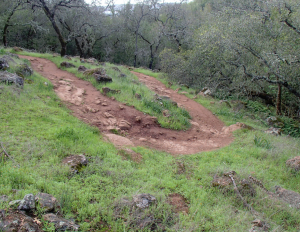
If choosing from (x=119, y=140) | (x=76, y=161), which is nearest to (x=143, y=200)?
(x=76, y=161)

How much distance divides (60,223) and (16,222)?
1.43ft

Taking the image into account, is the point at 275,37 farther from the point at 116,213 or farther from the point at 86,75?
the point at 116,213

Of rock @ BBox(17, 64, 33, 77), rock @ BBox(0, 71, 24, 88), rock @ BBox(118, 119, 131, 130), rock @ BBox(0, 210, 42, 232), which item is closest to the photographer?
rock @ BBox(0, 210, 42, 232)

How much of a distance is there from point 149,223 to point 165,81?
12.4m

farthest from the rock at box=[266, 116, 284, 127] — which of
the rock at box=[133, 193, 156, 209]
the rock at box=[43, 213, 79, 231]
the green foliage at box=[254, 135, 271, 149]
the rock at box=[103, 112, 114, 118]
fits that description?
the rock at box=[43, 213, 79, 231]

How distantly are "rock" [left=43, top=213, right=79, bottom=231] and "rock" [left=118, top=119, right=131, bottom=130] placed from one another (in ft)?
12.5

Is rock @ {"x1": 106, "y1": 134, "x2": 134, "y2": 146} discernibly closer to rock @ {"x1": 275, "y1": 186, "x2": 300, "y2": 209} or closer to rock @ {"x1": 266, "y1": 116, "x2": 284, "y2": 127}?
rock @ {"x1": 275, "y1": 186, "x2": 300, "y2": 209}

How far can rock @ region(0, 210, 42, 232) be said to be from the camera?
2209mm

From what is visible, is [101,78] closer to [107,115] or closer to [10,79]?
[107,115]

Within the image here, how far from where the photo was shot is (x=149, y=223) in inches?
115

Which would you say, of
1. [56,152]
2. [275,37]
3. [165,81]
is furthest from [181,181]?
[165,81]

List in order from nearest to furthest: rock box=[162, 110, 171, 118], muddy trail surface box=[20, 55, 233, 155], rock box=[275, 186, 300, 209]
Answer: rock box=[275, 186, 300, 209]
muddy trail surface box=[20, 55, 233, 155]
rock box=[162, 110, 171, 118]

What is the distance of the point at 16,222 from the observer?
2281 mm

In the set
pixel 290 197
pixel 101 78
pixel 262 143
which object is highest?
pixel 101 78
